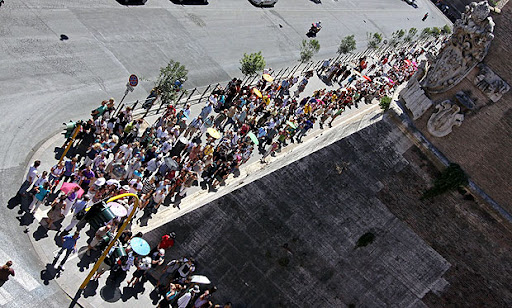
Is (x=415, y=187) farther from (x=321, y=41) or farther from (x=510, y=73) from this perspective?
(x=321, y=41)

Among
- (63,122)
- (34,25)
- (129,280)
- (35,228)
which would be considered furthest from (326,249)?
(34,25)

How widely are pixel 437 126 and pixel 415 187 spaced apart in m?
2.63

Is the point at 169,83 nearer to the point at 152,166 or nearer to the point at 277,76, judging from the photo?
the point at 152,166

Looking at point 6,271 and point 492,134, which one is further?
point 492,134

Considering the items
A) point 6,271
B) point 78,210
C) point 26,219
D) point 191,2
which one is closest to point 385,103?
point 78,210

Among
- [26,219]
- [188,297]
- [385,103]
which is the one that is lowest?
[188,297]

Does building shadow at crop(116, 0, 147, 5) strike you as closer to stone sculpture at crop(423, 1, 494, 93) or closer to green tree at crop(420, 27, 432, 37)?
stone sculpture at crop(423, 1, 494, 93)

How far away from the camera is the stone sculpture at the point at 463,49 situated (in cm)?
1886

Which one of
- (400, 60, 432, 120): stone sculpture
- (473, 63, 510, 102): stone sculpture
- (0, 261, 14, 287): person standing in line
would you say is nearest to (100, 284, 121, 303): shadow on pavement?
(0, 261, 14, 287): person standing in line

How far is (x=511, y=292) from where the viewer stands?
19375 millimetres

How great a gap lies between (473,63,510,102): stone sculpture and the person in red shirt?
13562mm

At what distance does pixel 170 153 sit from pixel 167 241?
7.36 meters

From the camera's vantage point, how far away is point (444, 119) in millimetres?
19984

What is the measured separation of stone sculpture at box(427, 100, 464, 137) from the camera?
1967 cm
